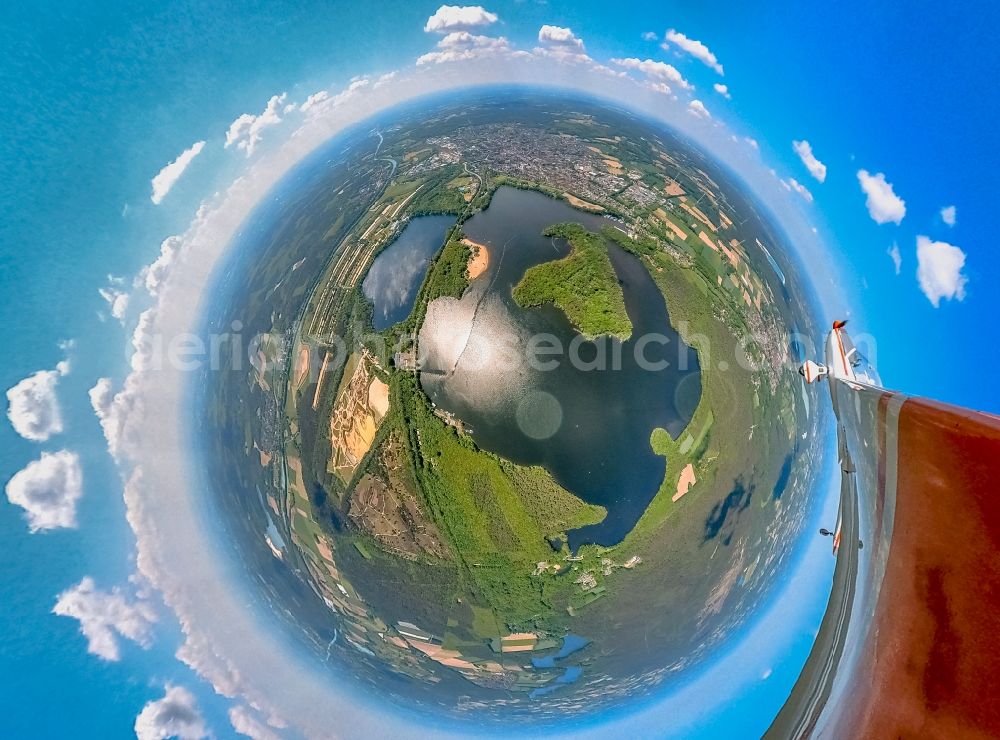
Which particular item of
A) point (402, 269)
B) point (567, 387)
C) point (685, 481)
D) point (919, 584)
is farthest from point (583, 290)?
point (919, 584)

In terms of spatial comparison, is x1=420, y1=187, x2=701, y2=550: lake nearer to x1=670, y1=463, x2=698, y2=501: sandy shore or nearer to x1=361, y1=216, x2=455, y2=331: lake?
x1=670, y1=463, x2=698, y2=501: sandy shore

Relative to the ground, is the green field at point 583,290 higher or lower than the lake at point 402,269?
lower

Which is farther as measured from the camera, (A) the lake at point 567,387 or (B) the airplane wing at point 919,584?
(A) the lake at point 567,387

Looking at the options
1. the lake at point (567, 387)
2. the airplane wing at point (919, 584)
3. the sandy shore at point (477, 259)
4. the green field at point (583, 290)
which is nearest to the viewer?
the airplane wing at point (919, 584)

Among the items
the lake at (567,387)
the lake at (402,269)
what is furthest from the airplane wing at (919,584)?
the lake at (402,269)

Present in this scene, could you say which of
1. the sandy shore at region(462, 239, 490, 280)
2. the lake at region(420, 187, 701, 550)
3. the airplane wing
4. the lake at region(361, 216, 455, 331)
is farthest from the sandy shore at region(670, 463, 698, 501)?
the lake at region(361, 216, 455, 331)

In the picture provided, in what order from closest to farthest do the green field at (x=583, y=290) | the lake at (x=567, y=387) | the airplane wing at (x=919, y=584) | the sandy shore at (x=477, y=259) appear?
1. the airplane wing at (x=919, y=584)
2. the lake at (x=567, y=387)
3. the green field at (x=583, y=290)
4. the sandy shore at (x=477, y=259)

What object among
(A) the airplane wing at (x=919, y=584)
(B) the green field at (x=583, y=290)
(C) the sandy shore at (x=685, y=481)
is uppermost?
(B) the green field at (x=583, y=290)

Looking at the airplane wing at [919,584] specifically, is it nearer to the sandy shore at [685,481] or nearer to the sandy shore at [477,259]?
the sandy shore at [685,481]
